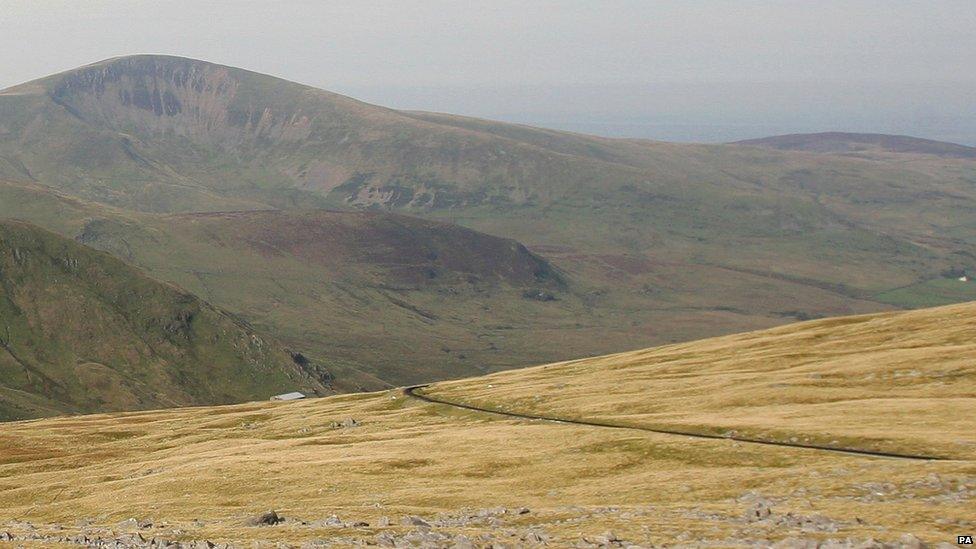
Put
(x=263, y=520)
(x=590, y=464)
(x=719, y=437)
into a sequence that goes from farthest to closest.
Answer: (x=719, y=437), (x=590, y=464), (x=263, y=520)

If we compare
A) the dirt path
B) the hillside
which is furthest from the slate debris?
the dirt path

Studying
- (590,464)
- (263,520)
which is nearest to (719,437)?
(590,464)

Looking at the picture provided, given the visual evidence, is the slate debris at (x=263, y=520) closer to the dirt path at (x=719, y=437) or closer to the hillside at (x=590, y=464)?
the hillside at (x=590, y=464)

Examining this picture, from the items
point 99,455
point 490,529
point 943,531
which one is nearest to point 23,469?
point 99,455

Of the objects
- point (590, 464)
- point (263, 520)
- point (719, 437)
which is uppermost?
point (263, 520)

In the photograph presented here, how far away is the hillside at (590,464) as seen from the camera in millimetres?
55844

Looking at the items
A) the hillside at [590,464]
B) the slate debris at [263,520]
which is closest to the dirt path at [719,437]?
the hillside at [590,464]

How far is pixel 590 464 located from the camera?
8344cm

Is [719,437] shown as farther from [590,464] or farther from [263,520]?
[263,520]

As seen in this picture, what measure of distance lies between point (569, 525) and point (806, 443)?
34.6 meters

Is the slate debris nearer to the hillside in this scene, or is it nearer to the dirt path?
the hillside

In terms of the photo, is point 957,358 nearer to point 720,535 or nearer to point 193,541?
point 720,535

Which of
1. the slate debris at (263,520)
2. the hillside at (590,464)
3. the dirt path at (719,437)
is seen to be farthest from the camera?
the dirt path at (719,437)

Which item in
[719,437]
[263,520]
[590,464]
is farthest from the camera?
[719,437]
